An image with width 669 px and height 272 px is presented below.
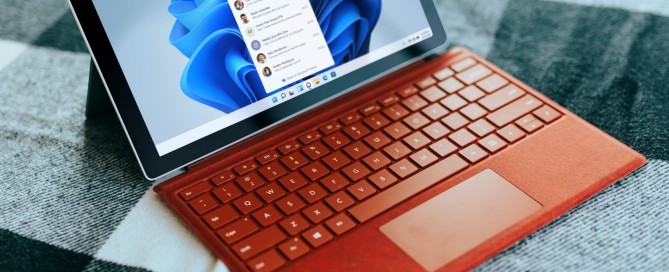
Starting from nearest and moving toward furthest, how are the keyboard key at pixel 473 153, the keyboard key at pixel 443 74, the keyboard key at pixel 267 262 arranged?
the keyboard key at pixel 267 262, the keyboard key at pixel 473 153, the keyboard key at pixel 443 74

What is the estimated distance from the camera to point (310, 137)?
64 centimetres

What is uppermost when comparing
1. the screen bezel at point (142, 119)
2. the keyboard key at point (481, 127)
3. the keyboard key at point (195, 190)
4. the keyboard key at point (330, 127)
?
the screen bezel at point (142, 119)

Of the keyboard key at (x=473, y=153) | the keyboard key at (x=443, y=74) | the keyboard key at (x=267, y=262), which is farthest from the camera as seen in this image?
the keyboard key at (x=443, y=74)

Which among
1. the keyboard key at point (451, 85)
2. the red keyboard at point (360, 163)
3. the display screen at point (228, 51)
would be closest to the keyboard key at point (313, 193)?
Result: the red keyboard at point (360, 163)

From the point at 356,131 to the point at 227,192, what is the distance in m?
0.15

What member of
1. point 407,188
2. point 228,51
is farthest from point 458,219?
point 228,51

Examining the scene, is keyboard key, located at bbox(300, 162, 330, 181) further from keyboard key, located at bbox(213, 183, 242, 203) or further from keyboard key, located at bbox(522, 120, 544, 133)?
keyboard key, located at bbox(522, 120, 544, 133)

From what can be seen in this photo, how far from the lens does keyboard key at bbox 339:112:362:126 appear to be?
66 centimetres

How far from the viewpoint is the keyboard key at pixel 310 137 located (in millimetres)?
634

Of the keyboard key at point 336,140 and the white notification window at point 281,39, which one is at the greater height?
the white notification window at point 281,39

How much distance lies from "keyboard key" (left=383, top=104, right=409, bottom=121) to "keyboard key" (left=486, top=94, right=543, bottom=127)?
0.09 metres

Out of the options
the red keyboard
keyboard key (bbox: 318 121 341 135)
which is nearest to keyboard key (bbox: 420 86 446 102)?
the red keyboard

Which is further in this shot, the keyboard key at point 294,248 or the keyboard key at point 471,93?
the keyboard key at point 471,93

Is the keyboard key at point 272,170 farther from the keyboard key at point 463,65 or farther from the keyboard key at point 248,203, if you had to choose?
the keyboard key at point 463,65
